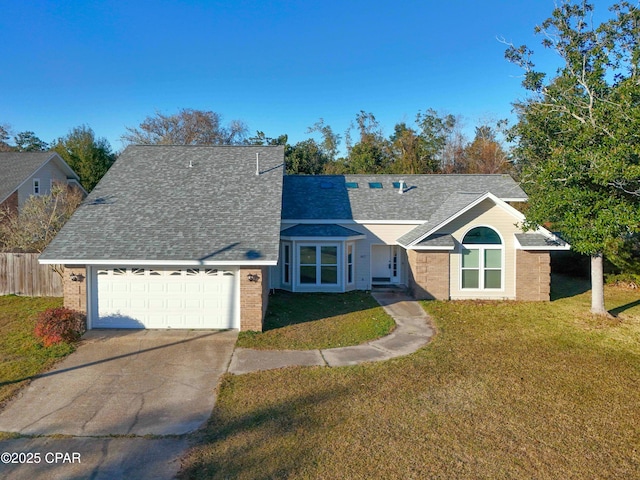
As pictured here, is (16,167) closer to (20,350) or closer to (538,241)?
(20,350)

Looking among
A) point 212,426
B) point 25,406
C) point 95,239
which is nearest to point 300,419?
point 212,426

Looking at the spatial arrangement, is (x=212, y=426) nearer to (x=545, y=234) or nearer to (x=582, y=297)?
(x=545, y=234)

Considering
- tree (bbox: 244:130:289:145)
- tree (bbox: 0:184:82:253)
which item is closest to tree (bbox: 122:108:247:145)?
tree (bbox: 244:130:289:145)

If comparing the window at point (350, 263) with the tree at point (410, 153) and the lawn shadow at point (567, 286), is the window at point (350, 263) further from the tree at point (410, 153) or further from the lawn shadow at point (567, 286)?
the tree at point (410, 153)

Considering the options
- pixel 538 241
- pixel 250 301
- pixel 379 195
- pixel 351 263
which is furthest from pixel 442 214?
pixel 250 301

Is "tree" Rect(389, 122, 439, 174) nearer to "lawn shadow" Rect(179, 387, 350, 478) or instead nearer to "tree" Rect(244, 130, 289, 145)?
"tree" Rect(244, 130, 289, 145)

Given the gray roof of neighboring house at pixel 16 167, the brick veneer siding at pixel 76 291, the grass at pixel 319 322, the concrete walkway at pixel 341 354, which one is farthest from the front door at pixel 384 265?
the gray roof of neighboring house at pixel 16 167
